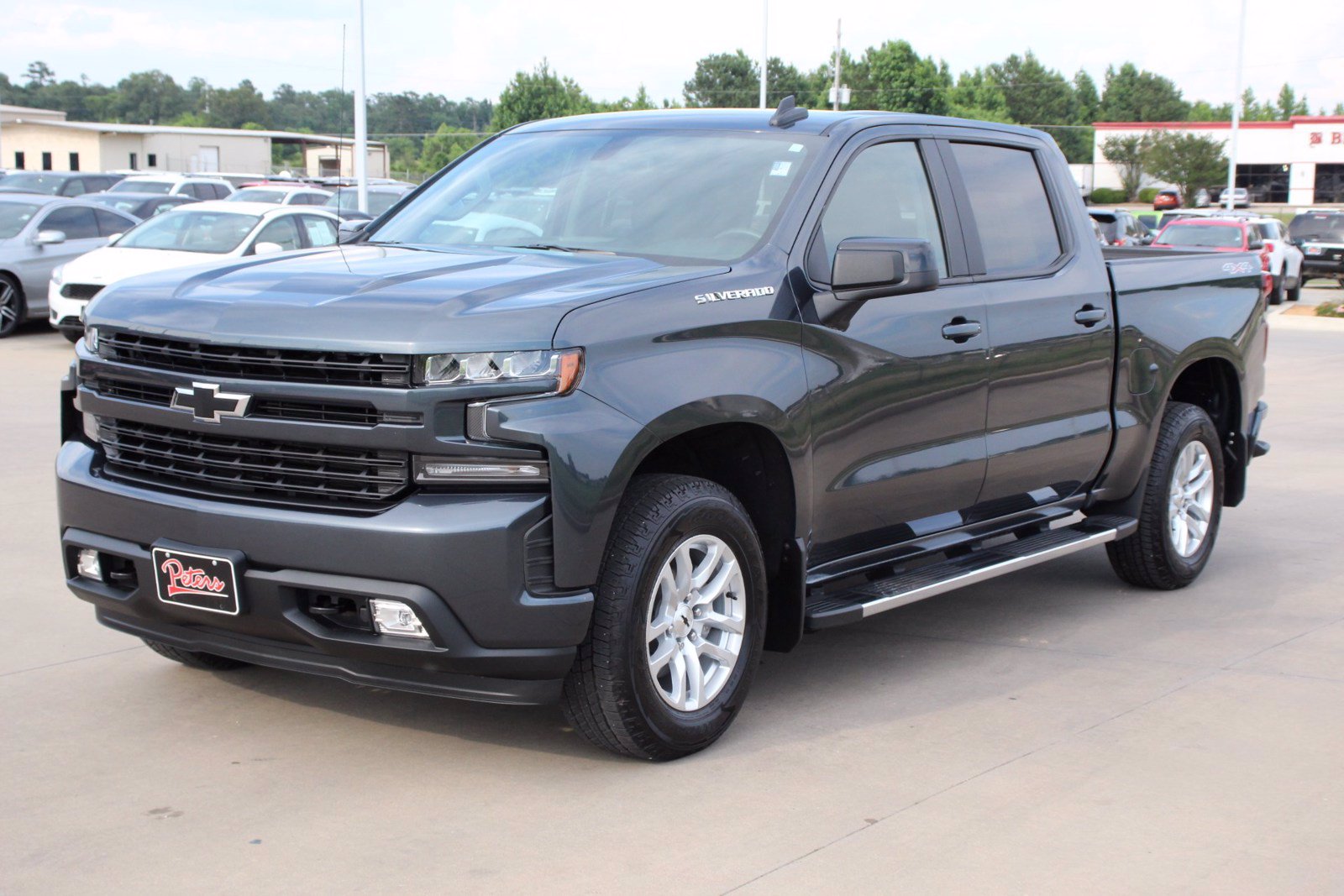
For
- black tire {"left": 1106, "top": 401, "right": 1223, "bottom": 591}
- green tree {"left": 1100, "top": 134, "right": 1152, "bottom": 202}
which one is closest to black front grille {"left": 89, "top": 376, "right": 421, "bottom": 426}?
black tire {"left": 1106, "top": 401, "right": 1223, "bottom": 591}

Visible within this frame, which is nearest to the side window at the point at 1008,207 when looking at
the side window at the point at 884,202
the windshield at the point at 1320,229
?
the side window at the point at 884,202

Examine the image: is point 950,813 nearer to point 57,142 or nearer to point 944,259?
point 944,259

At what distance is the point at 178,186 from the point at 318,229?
14.7 meters

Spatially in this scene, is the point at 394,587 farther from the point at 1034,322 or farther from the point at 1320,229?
the point at 1320,229

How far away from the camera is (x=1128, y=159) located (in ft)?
273

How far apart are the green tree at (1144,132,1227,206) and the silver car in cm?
6664

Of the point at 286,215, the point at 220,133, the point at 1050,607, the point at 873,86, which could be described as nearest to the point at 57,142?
the point at 220,133

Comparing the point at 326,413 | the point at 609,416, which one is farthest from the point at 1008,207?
the point at 326,413

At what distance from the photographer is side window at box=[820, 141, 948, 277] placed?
5230 millimetres

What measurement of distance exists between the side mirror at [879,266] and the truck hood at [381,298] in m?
0.42

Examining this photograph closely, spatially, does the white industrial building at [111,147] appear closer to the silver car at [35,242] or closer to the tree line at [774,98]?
the tree line at [774,98]

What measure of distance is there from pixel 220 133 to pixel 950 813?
262ft

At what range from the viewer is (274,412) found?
13.6 feet

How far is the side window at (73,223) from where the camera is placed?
18.1m
